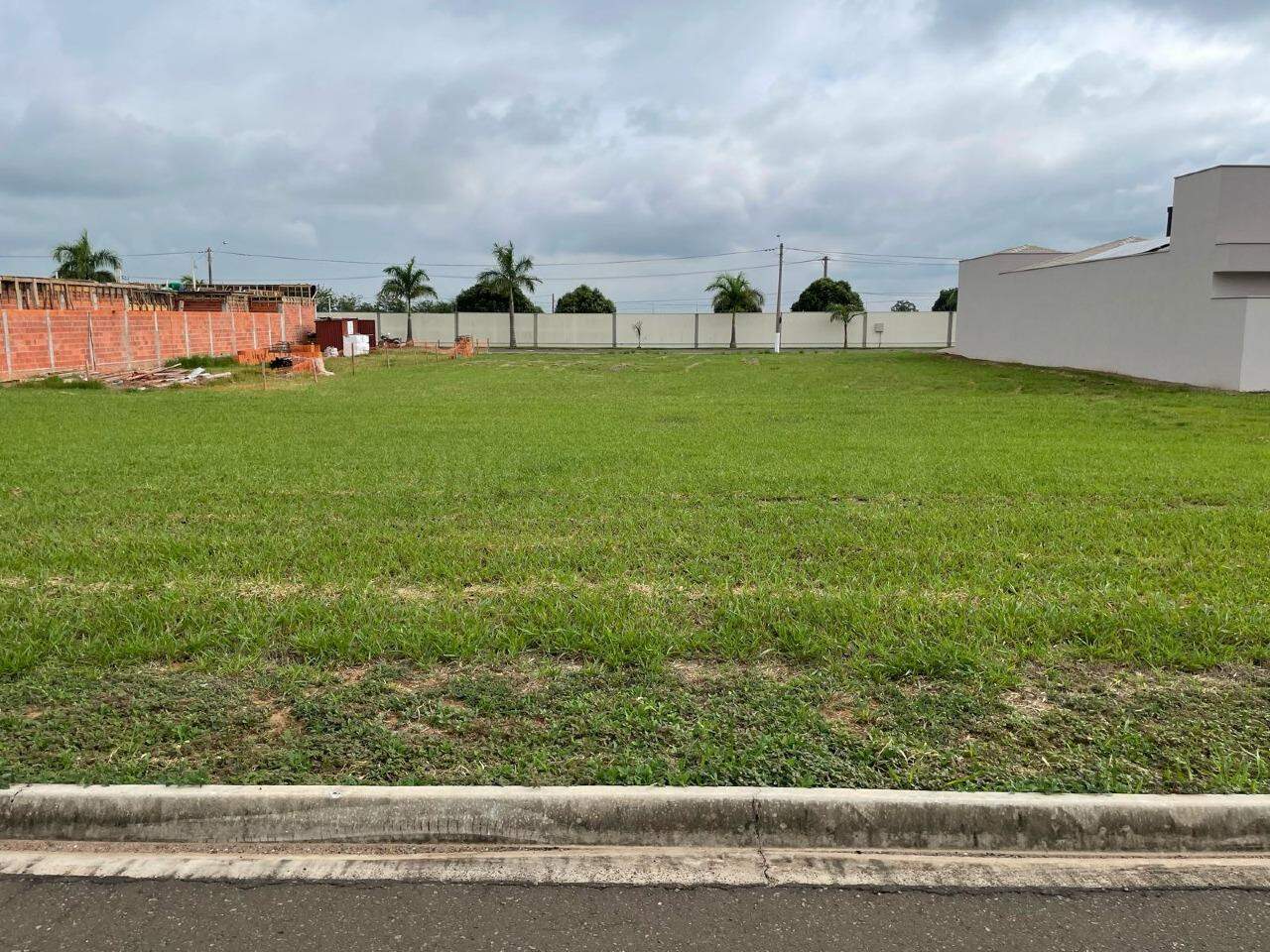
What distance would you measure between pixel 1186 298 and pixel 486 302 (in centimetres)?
5483

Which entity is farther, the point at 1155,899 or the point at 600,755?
the point at 600,755

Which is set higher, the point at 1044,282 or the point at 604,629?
the point at 1044,282

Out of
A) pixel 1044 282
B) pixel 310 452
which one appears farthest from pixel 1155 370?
pixel 310 452

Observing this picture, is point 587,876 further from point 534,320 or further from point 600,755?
point 534,320

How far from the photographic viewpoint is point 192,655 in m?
4.89

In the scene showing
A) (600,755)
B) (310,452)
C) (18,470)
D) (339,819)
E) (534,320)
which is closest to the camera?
(339,819)

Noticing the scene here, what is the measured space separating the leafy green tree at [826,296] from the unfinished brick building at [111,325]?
4338cm

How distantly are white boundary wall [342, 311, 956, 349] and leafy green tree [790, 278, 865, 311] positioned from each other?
4711 mm

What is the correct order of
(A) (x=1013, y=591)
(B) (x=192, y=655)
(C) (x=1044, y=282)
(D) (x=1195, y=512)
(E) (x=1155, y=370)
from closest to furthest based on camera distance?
(B) (x=192, y=655) < (A) (x=1013, y=591) < (D) (x=1195, y=512) < (E) (x=1155, y=370) < (C) (x=1044, y=282)

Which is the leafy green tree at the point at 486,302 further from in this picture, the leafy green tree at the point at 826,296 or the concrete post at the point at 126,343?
the concrete post at the point at 126,343

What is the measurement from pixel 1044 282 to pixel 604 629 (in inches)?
1461

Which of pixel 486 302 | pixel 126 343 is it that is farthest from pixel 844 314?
pixel 126 343

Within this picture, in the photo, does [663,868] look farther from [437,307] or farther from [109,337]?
[437,307]

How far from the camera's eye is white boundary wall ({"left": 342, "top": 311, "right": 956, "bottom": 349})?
69938 mm
